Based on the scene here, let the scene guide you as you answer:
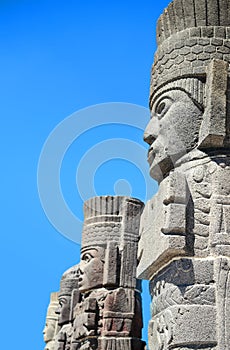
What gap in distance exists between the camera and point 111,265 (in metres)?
8.59

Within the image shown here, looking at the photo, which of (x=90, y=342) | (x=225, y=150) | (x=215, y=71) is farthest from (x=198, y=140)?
(x=90, y=342)

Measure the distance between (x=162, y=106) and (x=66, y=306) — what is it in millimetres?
6657

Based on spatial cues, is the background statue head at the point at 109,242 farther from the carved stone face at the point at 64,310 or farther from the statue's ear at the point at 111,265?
the carved stone face at the point at 64,310

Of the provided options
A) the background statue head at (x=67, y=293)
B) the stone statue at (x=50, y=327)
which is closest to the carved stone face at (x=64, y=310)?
the background statue head at (x=67, y=293)

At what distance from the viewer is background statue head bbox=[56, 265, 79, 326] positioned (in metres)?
11.1

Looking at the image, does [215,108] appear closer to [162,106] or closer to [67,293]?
[162,106]

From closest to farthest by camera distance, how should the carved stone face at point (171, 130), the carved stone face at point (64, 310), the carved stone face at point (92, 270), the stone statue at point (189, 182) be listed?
the stone statue at point (189, 182) → the carved stone face at point (171, 130) → the carved stone face at point (92, 270) → the carved stone face at point (64, 310)

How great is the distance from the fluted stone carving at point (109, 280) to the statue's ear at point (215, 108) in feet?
12.4

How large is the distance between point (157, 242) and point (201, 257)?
1.43 ft

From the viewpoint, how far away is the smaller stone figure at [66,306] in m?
10.4

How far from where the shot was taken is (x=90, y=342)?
27.3 feet

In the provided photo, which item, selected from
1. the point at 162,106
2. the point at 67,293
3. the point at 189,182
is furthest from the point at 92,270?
the point at 189,182

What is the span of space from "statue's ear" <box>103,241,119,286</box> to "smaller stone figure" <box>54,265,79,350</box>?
1671 mm

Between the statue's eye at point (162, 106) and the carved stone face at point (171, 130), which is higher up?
the statue's eye at point (162, 106)
